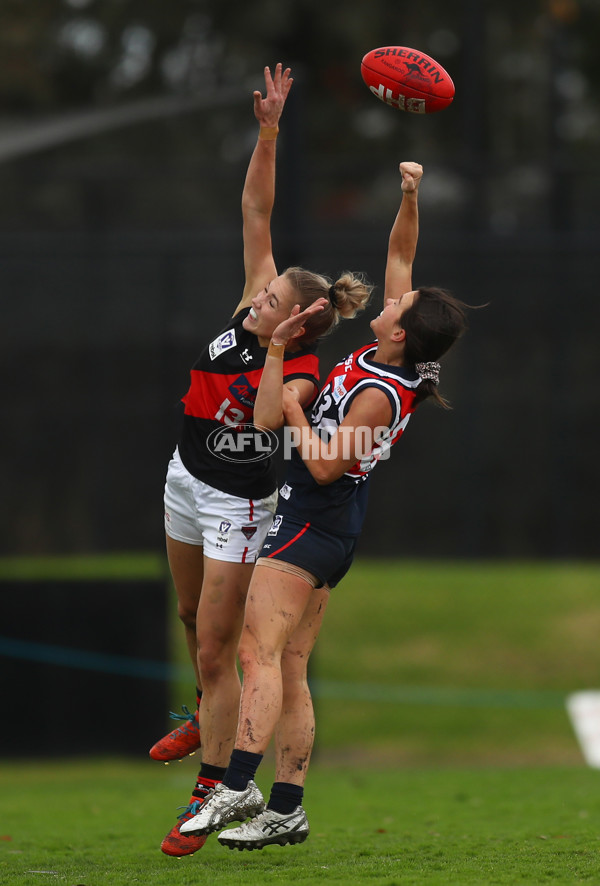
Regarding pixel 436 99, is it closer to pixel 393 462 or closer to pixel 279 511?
pixel 279 511

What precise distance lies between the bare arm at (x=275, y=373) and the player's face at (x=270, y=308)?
19 cm

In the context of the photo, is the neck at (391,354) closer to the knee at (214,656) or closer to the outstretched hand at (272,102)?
the outstretched hand at (272,102)

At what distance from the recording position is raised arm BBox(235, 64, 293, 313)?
17.1ft

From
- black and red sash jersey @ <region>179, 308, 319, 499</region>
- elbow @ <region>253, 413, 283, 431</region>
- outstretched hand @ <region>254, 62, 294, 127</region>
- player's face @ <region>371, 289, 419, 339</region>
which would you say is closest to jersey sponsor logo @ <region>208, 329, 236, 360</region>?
black and red sash jersey @ <region>179, 308, 319, 499</region>

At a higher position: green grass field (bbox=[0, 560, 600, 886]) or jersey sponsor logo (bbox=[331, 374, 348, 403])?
jersey sponsor logo (bbox=[331, 374, 348, 403])

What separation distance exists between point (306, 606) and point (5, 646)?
5.10 m

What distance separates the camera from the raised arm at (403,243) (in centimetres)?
526

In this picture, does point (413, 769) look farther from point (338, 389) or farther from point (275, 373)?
point (275, 373)

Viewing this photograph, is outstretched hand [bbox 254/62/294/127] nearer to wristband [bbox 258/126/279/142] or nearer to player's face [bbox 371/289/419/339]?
wristband [bbox 258/126/279/142]

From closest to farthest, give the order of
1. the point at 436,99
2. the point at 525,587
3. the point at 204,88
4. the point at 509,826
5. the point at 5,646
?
the point at 436,99, the point at 509,826, the point at 5,646, the point at 525,587, the point at 204,88

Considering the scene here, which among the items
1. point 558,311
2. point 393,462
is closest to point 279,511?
point 393,462

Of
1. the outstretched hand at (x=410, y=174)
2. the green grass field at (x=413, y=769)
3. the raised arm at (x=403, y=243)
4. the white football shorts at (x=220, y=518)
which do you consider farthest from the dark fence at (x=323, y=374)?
the outstretched hand at (x=410, y=174)

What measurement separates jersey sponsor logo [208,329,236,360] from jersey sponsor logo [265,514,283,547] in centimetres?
76

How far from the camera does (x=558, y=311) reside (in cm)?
1241
